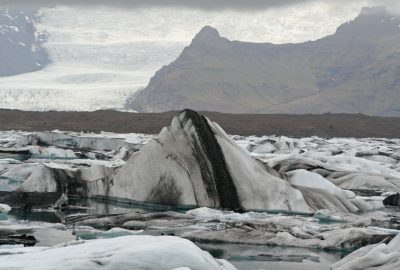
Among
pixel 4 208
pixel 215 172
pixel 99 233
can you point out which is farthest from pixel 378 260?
pixel 4 208

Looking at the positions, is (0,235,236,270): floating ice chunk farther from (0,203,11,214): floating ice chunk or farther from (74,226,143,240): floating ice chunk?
(0,203,11,214): floating ice chunk

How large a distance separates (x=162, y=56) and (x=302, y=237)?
6869 inches

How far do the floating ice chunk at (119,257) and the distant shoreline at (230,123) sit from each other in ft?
254

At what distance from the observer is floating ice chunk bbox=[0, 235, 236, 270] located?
7.62 meters

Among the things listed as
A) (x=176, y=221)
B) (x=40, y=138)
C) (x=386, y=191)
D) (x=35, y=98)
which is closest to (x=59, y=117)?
(x=35, y=98)

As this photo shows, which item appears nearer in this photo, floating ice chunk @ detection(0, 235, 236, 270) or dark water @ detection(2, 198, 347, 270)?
floating ice chunk @ detection(0, 235, 236, 270)

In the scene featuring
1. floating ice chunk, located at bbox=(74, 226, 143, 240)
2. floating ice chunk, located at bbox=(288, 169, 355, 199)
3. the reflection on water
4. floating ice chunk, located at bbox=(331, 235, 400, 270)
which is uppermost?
floating ice chunk, located at bbox=(288, 169, 355, 199)

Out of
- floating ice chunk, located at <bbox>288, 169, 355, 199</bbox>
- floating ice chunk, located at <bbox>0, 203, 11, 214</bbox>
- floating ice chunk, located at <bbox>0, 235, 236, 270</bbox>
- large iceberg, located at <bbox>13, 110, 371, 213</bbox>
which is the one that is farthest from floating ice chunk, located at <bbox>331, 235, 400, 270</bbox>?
floating ice chunk, located at <bbox>288, 169, 355, 199</bbox>

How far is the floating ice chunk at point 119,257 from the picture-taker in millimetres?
7617

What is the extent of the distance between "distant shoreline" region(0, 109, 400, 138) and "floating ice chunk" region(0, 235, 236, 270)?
77493 millimetres

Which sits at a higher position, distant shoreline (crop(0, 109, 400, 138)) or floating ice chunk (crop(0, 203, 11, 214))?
distant shoreline (crop(0, 109, 400, 138))

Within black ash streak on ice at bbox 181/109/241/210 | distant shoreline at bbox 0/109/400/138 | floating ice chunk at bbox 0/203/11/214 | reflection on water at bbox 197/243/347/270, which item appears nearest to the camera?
reflection on water at bbox 197/243/347/270

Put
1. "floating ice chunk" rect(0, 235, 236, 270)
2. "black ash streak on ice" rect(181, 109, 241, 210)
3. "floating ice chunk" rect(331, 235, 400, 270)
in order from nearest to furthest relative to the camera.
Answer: "floating ice chunk" rect(0, 235, 236, 270)
"floating ice chunk" rect(331, 235, 400, 270)
"black ash streak on ice" rect(181, 109, 241, 210)

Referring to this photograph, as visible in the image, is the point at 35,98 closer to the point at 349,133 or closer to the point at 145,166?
the point at 349,133
